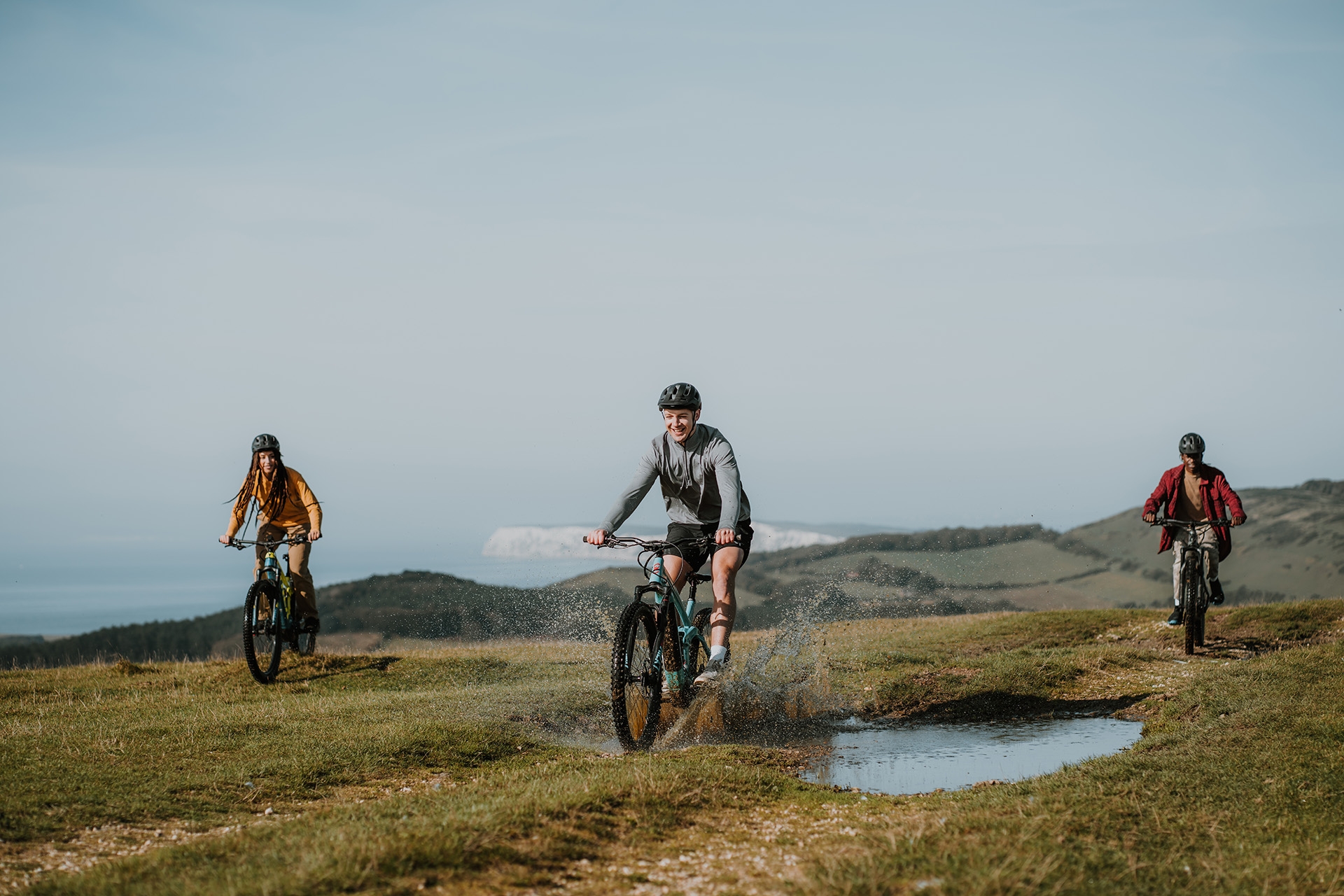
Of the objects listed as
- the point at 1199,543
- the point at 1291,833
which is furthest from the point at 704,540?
the point at 1199,543

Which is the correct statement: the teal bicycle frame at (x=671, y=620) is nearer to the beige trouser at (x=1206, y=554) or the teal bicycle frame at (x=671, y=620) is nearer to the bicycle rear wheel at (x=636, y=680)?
the bicycle rear wheel at (x=636, y=680)

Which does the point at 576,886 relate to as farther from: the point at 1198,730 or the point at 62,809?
the point at 1198,730

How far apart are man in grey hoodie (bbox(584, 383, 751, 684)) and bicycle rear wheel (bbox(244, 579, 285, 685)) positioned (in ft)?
16.4

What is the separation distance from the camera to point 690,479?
8289 millimetres

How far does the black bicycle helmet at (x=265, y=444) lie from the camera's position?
1163cm

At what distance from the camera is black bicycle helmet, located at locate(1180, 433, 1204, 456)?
41.3ft

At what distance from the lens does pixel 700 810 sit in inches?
206

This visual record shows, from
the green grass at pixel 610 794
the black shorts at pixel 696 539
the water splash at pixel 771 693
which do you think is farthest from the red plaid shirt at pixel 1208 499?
the black shorts at pixel 696 539

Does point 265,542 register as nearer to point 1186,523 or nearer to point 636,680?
point 636,680

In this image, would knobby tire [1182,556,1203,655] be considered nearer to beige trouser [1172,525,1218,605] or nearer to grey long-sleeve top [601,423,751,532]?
beige trouser [1172,525,1218,605]

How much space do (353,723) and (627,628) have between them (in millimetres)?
2691

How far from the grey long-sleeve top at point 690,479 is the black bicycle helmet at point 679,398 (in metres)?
0.24

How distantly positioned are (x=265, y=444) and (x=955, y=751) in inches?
334

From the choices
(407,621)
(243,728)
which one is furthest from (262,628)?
(407,621)
